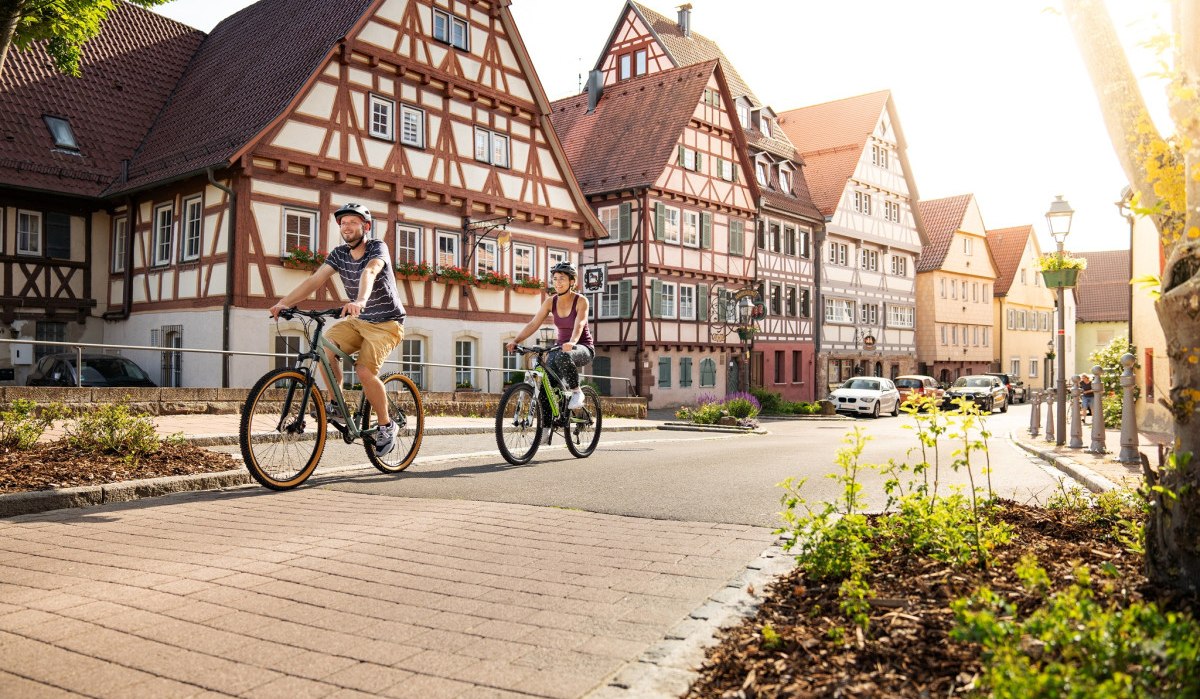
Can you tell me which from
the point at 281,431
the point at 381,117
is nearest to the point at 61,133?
the point at 381,117

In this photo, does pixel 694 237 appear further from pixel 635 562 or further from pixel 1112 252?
pixel 1112 252

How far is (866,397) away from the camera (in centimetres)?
3584

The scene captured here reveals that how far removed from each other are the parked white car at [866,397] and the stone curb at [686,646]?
106 feet

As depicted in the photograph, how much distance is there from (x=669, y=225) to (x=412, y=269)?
566 inches

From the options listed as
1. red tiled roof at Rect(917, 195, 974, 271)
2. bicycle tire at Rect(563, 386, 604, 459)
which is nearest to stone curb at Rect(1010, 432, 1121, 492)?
bicycle tire at Rect(563, 386, 604, 459)

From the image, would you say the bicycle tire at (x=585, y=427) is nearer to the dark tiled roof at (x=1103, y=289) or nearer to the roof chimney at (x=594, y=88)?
the roof chimney at (x=594, y=88)

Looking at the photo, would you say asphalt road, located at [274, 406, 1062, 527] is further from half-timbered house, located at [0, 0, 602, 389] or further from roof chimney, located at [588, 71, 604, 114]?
roof chimney, located at [588, 71, 604, 114]

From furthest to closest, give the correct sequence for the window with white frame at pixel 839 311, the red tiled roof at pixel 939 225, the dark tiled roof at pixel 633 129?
the red tiled roof at pixel 939 225 < the window with white frame at pixel 839 311 < the dark tiled roof at pixel 633 129

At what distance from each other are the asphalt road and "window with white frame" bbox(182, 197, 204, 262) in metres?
11.6

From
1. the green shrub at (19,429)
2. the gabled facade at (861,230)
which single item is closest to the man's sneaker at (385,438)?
the green shrub at (19,429)

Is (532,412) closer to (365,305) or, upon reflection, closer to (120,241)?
(365,305)

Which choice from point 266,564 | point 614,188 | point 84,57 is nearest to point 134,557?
point 266,564

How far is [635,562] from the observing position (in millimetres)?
4902

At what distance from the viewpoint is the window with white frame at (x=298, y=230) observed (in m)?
21.3
